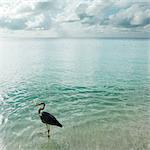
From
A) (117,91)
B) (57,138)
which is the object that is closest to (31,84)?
(117,91)

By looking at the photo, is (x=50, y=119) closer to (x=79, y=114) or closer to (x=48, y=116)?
(x=48, y=116)

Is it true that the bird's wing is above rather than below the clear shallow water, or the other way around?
above

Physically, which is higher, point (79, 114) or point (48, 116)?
point (48, 116)

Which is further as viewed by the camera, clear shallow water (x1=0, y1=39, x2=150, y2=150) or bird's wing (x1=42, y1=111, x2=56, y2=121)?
bird's wing (x1=42, y1=111, x2=56, y2=121)

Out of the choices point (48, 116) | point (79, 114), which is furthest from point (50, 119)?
point (79, 114)

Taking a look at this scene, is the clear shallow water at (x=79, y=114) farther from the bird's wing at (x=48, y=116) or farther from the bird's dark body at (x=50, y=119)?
the bird's wing at (x=48, y=116)

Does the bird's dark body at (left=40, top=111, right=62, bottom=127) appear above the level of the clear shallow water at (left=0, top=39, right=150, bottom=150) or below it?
above

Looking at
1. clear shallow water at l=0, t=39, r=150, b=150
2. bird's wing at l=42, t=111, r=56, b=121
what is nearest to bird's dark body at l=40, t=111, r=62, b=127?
bird's wing at l=42, t=111, r=56, b=121

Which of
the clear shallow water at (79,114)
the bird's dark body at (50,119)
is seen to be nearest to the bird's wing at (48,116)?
the bird's dark body at (50,119)

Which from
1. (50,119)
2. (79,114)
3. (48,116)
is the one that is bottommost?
(79,114)

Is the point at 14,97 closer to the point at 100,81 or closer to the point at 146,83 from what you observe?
the point at 100,81

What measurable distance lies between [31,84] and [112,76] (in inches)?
336

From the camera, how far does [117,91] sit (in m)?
19.1

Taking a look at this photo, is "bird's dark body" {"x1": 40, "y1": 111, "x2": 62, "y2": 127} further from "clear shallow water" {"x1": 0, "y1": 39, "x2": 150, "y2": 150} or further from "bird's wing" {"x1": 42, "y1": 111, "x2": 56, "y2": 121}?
"clear shallow water" {"x1": 0, "y1": 39, "x2": 150, "y2": 150}
